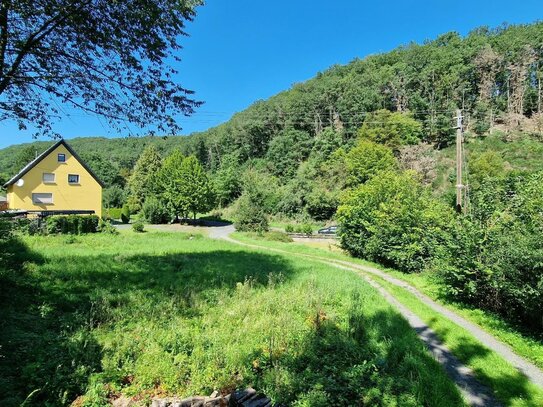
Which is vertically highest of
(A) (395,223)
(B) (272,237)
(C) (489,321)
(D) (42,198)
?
(D) (42,198)

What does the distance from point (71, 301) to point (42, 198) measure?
33114 mm

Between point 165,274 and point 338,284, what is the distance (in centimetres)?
632

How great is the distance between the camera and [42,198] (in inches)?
1336

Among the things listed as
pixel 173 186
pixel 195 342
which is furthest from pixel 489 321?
pixel 173 186

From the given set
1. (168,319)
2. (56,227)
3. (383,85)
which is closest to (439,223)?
(168,319)

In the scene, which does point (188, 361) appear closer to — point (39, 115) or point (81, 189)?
point (39, 115)

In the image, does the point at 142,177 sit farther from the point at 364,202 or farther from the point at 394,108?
the point at 394,108

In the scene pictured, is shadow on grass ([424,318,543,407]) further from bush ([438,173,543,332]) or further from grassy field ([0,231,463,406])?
bush ([438,173,543,332])

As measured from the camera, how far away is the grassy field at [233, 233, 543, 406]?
5.73m

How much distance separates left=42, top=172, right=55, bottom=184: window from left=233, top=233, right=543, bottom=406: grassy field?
36.0 meters

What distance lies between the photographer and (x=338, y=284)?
11.7 metres

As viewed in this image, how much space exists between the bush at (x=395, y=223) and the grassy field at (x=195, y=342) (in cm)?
935

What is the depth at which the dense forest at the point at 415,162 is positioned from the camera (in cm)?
1077

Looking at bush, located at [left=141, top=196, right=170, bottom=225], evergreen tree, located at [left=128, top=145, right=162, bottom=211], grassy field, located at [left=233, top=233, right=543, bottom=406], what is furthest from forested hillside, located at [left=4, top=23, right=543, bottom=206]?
grassy field, located at [left=233, top=233, right=543, bottom=406]
